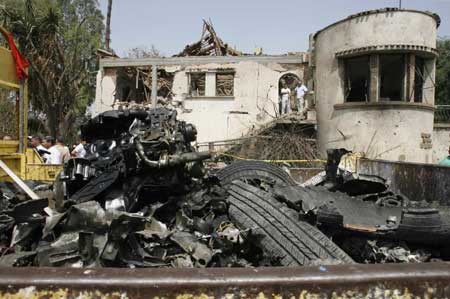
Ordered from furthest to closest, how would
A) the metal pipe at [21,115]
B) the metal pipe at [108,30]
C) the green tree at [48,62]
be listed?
the metal pipe at [108,30]
the green tree at [48,62]
the metal pipe at [21,115]

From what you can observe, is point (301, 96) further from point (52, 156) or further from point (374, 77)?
point (52, 156)

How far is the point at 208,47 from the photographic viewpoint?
53.3 ft

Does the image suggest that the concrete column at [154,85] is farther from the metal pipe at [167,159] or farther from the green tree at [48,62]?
the metal pipe at [167,159]

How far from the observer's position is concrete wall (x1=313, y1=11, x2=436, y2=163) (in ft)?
36.0

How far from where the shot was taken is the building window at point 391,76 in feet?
39.1

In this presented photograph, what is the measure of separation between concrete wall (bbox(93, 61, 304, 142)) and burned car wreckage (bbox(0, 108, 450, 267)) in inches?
444

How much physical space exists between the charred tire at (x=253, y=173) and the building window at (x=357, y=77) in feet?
29.9

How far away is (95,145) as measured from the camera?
3184mm

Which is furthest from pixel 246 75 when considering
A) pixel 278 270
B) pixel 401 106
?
pixel 278 270

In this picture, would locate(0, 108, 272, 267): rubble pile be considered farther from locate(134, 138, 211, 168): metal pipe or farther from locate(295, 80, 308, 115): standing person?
locate(295, 80, 308, 115): standing person

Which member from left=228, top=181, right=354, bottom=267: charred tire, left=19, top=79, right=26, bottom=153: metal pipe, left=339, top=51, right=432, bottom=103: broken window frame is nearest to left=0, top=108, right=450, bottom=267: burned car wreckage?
left=228, top=181, right=354, bottom=267: charred tire

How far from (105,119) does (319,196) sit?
2.03m

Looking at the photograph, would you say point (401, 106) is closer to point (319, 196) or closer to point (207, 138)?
point (207, 138)

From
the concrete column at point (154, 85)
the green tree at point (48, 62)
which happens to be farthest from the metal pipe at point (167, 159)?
the green tree at point (48, 62)
